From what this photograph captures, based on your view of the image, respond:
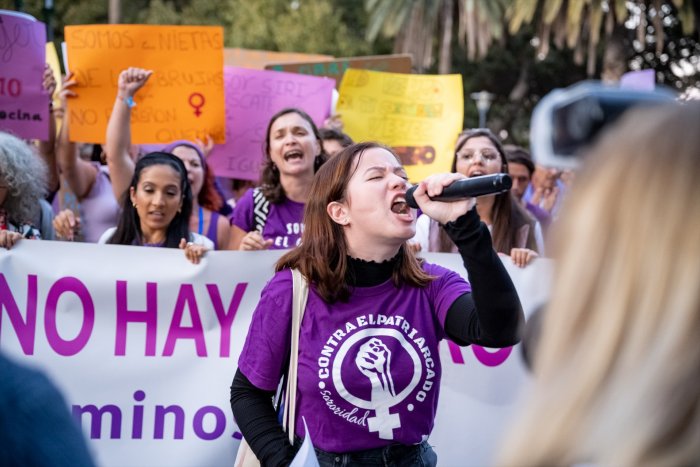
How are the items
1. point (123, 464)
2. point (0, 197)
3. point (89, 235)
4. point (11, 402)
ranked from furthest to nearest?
point (89, 235), point (0, 197), point (123, 464), point (11, 402)

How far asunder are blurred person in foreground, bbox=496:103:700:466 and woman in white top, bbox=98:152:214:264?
3.58 m

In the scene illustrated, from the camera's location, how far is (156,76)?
19.3 ft

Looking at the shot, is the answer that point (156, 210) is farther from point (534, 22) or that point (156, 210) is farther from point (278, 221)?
point (534, 22)

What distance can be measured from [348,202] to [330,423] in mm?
704

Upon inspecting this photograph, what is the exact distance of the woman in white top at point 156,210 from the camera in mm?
4543

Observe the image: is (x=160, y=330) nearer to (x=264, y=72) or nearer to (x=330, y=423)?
(x=330, y=423)

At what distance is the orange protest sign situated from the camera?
5.77 meters

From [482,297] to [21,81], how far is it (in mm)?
3965

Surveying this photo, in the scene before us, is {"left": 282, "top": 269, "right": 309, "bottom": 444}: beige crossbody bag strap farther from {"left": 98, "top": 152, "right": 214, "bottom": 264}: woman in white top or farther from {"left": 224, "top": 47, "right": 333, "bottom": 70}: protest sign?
{"left": 224, "top": 47, "right": 333, "bottom": 70}: protest sign

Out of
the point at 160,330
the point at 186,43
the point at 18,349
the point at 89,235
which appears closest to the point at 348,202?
the point at 160,330

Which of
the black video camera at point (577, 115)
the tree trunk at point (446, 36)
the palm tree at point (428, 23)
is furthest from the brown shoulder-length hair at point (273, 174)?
the tree trunk at point (446, 36)

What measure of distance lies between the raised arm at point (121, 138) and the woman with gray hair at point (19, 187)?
1.99ft

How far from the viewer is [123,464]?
13.6 feet

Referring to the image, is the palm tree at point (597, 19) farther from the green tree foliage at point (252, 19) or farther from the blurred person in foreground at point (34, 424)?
the blurred person in foreground at point (34, 424)
